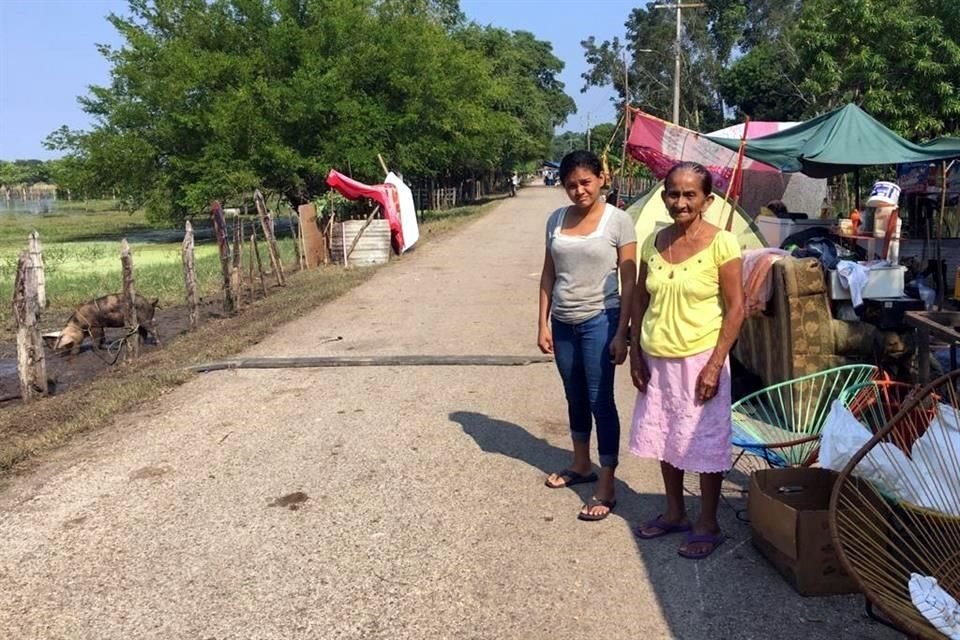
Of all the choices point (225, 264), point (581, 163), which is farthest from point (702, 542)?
point (225, 264)

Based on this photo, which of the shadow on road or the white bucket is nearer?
the shadow on road

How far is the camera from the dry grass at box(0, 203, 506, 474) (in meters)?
5.90

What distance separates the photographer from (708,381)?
340 cm

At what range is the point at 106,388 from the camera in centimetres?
753

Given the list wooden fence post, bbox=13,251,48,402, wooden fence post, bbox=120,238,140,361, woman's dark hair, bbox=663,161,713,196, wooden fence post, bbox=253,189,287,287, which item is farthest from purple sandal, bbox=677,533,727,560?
wooden fence post, bbox=253,189,287,287

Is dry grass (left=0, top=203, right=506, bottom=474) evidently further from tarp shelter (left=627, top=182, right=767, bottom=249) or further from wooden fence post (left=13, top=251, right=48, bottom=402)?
tarp shelter (left=627, top=182, right=767, bottom=249)

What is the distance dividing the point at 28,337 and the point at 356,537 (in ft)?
16.4

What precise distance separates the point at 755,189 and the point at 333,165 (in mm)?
12872

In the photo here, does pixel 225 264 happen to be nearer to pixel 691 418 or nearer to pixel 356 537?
pixel 356 537

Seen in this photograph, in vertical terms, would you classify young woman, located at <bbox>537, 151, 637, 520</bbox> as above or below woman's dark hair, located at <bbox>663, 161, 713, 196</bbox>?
below

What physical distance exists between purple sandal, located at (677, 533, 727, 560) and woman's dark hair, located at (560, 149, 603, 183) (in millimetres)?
1708

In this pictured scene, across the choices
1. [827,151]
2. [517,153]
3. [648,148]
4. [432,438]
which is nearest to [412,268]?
[648,148]

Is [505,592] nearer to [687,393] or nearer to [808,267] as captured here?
[687,393]

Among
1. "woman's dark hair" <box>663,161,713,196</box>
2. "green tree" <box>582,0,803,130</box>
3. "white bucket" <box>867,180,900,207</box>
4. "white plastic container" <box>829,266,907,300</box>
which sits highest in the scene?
"green tree" <box>582,0,803,130</box>
